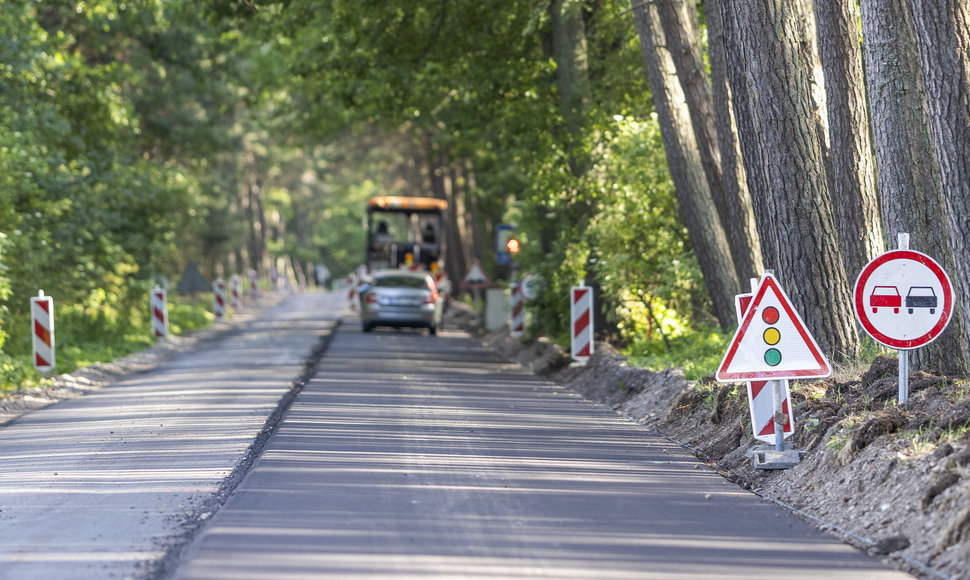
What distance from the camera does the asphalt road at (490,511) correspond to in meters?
6.19

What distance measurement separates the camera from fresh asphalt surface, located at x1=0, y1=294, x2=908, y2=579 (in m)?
6.26

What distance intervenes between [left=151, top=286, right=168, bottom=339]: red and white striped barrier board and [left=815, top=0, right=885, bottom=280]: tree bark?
18.0m

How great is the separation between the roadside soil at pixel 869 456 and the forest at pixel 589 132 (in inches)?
26.0

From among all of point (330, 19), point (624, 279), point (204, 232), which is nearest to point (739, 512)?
point (624, 279)

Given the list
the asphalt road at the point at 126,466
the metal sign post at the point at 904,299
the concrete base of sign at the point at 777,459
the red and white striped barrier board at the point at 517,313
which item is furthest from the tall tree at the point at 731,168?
the red and white striped barrier board at the point at 517,313

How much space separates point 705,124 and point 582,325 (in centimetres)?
441

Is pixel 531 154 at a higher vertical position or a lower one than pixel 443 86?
lower

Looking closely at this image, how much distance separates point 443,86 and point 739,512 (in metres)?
17.9

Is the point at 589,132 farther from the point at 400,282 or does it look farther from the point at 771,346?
the point at 400,282

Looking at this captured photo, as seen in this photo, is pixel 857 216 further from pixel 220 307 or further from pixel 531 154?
pixel 220 307

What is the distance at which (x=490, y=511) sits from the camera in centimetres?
755

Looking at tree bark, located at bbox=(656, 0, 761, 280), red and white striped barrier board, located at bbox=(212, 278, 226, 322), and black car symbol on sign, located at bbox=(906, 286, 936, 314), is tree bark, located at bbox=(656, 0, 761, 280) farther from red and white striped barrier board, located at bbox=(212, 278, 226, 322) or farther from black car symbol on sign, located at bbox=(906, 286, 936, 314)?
red and white striped barrier board, located at bbox=(212, 278, 226, 322)

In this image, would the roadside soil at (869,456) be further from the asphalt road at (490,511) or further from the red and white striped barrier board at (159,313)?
the red and white striped barrier board at (159,313)

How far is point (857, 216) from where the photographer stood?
11.6 m
